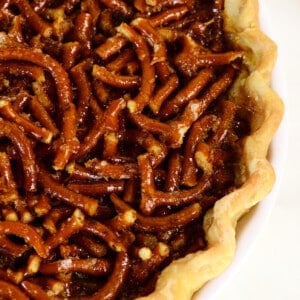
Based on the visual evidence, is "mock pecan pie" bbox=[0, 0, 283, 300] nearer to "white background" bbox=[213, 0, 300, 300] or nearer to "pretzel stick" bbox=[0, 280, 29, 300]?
Result: "pretzel stick" bbox=[0, 280, 29, 300]

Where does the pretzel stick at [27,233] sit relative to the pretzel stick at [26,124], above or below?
below

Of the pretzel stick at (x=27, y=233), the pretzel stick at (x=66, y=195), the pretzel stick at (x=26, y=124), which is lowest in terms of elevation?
the pretzel stick at (x=27, y=233)

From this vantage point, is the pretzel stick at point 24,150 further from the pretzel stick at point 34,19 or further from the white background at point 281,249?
the white background at point 281,249

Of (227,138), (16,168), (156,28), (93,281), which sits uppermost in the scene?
(156,28)

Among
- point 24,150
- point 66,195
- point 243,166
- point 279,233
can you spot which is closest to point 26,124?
point 24,150

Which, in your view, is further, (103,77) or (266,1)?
(266,1)

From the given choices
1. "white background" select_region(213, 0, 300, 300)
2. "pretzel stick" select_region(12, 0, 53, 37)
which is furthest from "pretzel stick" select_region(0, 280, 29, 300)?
"pretzel stick" select_region(12, 0, 53, 37)

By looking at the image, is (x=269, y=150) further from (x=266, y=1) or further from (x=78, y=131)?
(x=266, y=1)

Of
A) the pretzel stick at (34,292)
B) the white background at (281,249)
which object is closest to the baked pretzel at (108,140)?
the pretzel stick at (34,292)

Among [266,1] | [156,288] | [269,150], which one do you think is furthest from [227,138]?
[266,1]
